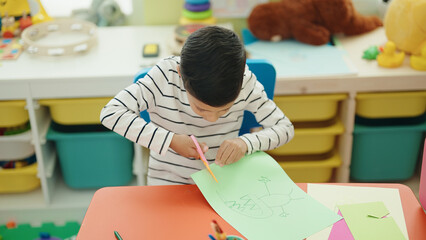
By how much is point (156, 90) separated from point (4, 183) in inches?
40.5

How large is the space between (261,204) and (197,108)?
0.24 m

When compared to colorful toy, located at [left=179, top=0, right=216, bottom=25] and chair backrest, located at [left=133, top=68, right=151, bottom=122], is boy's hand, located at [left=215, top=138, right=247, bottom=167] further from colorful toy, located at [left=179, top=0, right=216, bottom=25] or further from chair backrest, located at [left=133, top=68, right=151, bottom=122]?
colorful toy, located at [left=179, top=0, right=216, bottom=25]

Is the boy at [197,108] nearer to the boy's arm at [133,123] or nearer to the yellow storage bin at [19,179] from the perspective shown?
the boy's arm at [133,123]

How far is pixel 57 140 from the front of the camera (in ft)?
6.15

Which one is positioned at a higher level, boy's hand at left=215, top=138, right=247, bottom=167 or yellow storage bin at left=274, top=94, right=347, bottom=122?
boy's hand at left=215, top=138, right=247, bottom=167

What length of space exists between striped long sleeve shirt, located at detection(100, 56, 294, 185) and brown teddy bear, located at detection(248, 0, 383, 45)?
2.37 feet

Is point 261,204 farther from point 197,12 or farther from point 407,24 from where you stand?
point 197,12

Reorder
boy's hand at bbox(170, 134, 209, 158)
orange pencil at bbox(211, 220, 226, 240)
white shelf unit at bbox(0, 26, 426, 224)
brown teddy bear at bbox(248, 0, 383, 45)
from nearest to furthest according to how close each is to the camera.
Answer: orange pencil at bbox(211, 220, 226, 240) → boy's hand at bbox(170, 134, 209, 158) → white shelf unit at bbox(0, 26, 426, 224) → brown teddy bear at bbox(248, 0, 383, 45)

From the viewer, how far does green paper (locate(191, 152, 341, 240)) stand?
0.94 meters

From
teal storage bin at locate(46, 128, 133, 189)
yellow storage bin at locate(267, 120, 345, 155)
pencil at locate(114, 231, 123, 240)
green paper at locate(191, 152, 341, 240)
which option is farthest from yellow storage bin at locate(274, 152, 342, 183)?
pencil at locate(114, 231, 123, 240)

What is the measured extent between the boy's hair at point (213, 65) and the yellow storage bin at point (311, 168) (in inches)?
35.7

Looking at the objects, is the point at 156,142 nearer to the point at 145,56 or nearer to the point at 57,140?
the point at 145,56

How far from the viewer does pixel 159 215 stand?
38.7 inches

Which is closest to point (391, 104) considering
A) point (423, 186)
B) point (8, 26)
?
point (423, 186)
